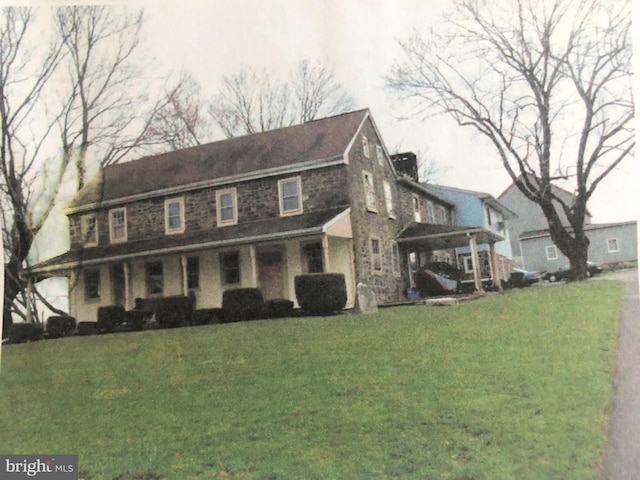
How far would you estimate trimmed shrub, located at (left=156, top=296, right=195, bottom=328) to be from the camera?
3.18m

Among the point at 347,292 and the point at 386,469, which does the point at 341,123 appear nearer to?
the point at 347,292

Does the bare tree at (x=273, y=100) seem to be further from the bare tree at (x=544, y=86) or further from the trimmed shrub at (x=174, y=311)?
the trimmed shrub at (x=174, y=311)

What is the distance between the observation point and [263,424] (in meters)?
2.75

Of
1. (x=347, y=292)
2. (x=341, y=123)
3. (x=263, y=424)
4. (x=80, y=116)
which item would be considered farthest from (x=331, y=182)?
(x=80, y=116)

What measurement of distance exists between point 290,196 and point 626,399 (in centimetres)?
191

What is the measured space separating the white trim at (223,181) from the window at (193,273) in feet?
1.35

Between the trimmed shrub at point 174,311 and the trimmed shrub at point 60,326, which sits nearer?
the trimmed shrub at point 174,311

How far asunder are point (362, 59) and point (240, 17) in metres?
0.75

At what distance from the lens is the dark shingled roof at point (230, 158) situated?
10.2 feet

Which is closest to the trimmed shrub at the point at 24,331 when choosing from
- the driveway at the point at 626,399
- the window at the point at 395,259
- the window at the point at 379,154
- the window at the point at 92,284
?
the window at the point at 92,284

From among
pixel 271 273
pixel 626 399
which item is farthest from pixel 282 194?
pixel 626 399

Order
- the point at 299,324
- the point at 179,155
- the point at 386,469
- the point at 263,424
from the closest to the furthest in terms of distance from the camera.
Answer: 1. the point at 386,469
2. the point at 263,424
3. the point at 299,324
4. the point at 179,155

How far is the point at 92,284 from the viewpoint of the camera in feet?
10.7

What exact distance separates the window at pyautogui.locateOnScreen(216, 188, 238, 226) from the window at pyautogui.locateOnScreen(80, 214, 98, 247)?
74 centimetres
